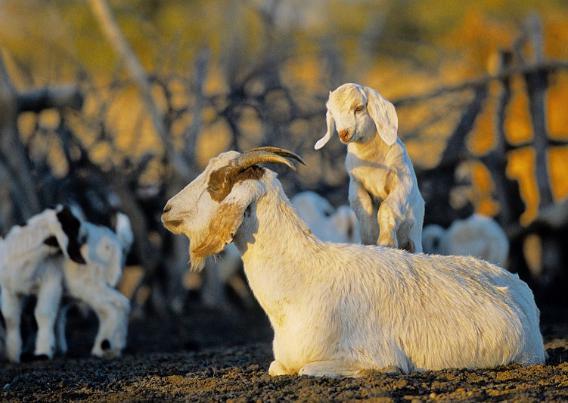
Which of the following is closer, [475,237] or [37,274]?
[37,274]

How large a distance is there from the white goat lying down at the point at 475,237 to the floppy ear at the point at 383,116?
6833 mm

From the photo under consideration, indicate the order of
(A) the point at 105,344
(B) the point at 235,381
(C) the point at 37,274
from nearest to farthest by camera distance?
1. (B) the point at 235,381
2. (C) the point at 37,274
3. (A) the point at 105,344

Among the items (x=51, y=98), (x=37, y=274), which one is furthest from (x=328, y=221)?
(x=37, y=274)

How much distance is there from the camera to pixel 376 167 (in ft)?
32.6

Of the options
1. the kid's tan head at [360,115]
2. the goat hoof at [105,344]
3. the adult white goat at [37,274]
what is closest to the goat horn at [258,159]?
the kid's tan head at [360,115]

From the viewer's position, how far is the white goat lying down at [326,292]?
849 cm

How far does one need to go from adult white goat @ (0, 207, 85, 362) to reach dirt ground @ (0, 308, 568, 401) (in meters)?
0.44

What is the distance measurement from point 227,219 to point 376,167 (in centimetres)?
179

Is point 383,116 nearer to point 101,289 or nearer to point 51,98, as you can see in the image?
point 101,289

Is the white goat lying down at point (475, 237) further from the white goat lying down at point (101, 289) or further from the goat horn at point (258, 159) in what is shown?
the goat horn at point (258, 159)

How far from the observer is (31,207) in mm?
16828

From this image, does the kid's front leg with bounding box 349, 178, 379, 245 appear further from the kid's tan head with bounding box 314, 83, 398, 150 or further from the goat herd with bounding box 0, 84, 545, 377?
the kid's tan head with bounding box 314, 83, 398, 150

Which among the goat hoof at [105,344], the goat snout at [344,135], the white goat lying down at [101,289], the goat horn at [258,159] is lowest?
the goat hoof at [105,344]

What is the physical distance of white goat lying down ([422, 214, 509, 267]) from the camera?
1669 centimetres
